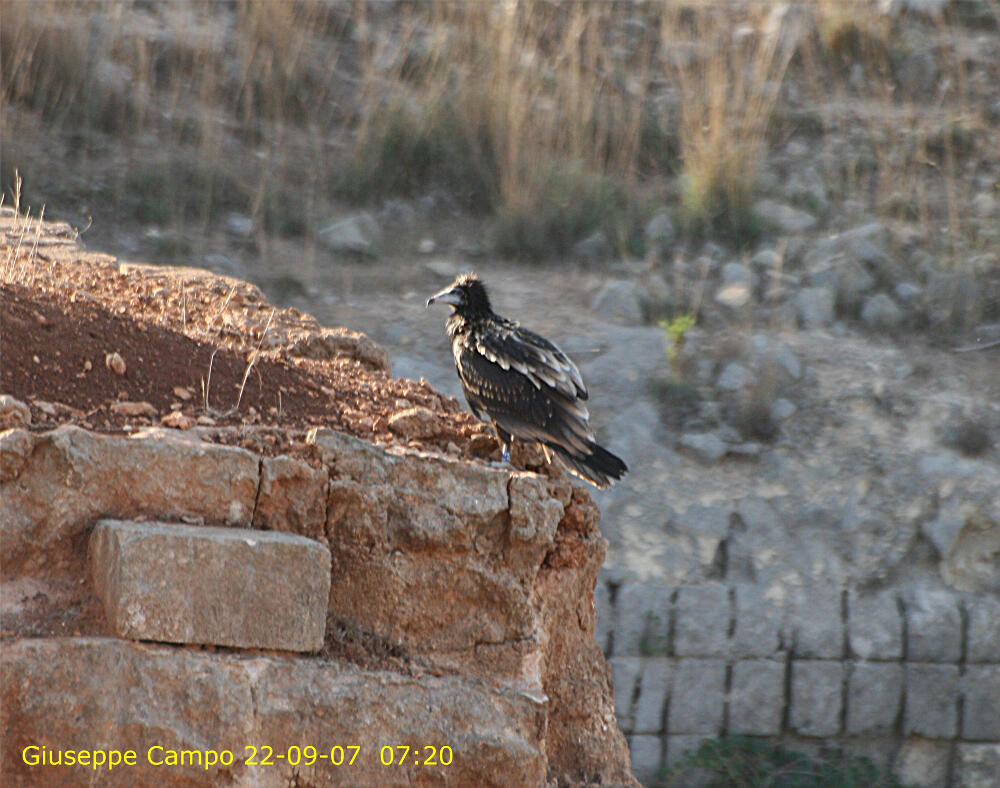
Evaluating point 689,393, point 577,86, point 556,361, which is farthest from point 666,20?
point 556,361

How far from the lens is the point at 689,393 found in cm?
939

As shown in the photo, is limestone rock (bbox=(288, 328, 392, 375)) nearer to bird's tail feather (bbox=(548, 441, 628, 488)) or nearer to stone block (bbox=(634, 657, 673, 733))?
bird's tail feather (bbox=(548, 441, 628, 488))

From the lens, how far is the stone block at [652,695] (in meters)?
8.30

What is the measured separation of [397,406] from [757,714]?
200 inches

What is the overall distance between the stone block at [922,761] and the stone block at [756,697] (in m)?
0.86

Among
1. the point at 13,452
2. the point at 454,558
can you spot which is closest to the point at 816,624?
the point at 454,558

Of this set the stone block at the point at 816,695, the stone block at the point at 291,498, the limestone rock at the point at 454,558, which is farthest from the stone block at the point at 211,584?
the stone block at the point at 816,695

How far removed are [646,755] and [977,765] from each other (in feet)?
7.01

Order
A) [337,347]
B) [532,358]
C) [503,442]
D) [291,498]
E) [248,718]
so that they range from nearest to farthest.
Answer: [248,718], [291,498], [503,442], [532,358], [337,347]

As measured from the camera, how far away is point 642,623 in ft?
27.2

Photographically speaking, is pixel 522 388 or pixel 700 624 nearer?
pixel 522 388

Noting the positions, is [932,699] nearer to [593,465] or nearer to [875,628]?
[875,628]

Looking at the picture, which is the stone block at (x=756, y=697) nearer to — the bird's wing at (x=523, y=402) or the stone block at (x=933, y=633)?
the stone block at (x=933, y=633)

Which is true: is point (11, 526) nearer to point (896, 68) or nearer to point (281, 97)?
point (281, 97)
